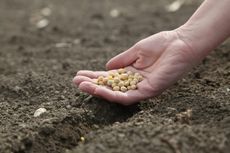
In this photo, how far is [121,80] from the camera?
88.1 inches

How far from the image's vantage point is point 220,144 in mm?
1670

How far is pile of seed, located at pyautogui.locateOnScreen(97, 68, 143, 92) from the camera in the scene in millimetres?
2196

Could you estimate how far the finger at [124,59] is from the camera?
2.34 m

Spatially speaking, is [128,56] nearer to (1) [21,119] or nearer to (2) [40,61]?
(1) [21,119]

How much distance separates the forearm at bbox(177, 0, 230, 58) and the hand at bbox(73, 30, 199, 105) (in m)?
0.04

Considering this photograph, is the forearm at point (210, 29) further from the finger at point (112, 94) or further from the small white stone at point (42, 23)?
the small white stone at point (42, 23)

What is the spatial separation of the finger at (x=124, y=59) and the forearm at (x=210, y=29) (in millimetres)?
263

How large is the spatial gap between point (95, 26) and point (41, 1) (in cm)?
172

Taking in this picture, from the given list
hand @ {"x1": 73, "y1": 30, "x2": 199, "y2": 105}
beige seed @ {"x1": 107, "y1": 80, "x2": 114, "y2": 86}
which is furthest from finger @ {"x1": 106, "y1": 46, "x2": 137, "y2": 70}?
beige seed @ {"x1": 107, "y1": 80, "x2": 114, "y2": 86}

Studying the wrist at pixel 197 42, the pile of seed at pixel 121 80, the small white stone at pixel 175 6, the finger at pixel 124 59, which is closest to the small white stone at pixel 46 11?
the small white stone at pixel 175 6

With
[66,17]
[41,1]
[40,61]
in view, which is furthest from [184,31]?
[41,1]

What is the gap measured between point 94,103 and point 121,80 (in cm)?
17

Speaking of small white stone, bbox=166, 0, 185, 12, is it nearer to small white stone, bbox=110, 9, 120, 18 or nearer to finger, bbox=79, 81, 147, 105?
small white stone, bbox=110, 9, 120, 18

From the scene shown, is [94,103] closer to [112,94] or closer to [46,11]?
[112,94]
